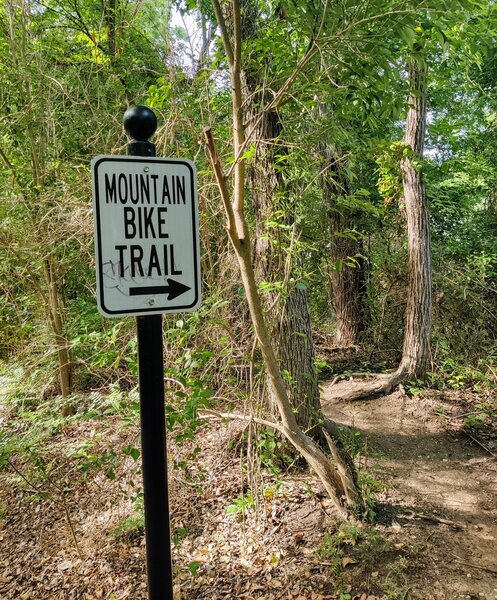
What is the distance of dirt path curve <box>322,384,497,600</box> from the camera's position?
2809 millimetres

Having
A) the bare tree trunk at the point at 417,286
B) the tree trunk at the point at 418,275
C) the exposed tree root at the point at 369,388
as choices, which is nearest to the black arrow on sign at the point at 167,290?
the exposed tree root at the point at 369,388

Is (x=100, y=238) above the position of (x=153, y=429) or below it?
above

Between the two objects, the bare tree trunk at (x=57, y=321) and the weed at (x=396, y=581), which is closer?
the weed at (x=396, y=581)

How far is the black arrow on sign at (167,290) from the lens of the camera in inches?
55.3

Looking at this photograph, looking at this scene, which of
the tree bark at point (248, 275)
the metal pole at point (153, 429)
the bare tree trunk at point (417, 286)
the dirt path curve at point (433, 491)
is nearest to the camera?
the metal pole at point (153, 429)

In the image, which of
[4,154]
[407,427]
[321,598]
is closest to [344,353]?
[407,427]

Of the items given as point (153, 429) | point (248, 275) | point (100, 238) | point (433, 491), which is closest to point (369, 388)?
point (433, 491)

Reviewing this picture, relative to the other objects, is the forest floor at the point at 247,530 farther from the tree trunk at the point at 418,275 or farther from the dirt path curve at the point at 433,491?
the tree trunk at the point at 418,275

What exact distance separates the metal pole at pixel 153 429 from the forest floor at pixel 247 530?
38.3 inches

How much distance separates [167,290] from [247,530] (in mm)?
2663

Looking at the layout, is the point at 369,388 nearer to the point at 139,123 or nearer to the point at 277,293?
the point at 277,293

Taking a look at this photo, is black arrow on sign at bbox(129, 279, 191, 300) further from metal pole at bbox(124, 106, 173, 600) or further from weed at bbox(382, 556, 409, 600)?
weed at bbox(382, 556, 409, 600)

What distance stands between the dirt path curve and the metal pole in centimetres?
196

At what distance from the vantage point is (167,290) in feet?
4.75
